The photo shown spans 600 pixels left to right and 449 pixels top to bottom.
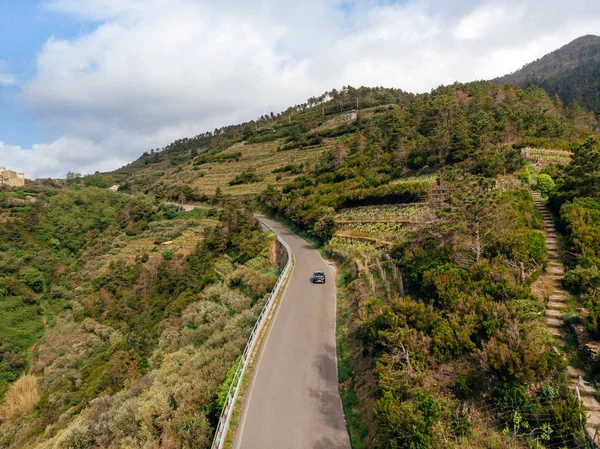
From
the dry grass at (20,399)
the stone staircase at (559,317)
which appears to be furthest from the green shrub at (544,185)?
the dry grass at (20,399)

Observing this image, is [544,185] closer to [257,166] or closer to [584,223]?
[584,223]

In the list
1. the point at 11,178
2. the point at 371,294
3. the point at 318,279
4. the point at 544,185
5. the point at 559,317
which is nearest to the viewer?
the point at 559,317

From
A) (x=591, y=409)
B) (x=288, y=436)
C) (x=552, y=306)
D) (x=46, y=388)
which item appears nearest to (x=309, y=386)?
(x=288, y=436)

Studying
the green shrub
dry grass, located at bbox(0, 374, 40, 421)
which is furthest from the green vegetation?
dry grass, located at bbox(0, 374, 40, 421)

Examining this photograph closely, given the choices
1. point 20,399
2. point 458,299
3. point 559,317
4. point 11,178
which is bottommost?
point 20,399

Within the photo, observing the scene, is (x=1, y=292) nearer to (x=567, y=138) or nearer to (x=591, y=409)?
(x=591, y=409)

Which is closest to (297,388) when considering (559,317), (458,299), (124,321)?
(458,299)

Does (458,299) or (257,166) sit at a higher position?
(257,166)

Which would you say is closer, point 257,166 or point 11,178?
point 257,166
